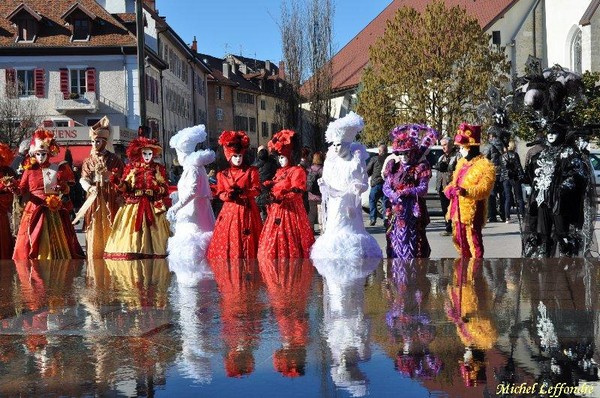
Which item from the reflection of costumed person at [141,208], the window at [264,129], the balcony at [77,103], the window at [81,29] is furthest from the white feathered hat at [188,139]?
the window at [264,129]

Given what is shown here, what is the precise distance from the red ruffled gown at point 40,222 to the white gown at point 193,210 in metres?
1.24

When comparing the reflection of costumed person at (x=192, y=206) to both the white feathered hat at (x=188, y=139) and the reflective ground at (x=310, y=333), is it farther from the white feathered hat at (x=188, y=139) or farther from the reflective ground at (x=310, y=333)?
the reflective ground at (x=310, y=333)

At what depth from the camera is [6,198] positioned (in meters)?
12.1

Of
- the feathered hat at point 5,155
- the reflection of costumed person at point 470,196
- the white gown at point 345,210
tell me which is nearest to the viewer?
the white gown at point 345,210

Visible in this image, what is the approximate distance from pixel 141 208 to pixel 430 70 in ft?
97.9

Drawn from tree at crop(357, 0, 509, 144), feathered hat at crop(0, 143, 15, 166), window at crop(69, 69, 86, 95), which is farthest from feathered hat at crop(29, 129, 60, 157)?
window at crop(69, 69, 86, 95)

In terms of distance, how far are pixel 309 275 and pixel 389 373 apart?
149 inches

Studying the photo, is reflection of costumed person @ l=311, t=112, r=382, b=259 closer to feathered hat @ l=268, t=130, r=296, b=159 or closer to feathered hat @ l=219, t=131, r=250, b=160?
feathered hat @ l=268, t=130, r=296, b=159

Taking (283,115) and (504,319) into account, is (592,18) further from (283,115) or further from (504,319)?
(504,319)

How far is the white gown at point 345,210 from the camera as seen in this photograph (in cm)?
1037

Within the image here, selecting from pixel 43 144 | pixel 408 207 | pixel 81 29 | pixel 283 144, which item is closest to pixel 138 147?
pixel 43 144

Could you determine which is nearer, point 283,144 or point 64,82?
point 283,144

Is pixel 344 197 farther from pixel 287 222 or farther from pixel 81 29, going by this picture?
pixel 81 29

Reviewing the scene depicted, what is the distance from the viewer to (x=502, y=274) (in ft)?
25.9
